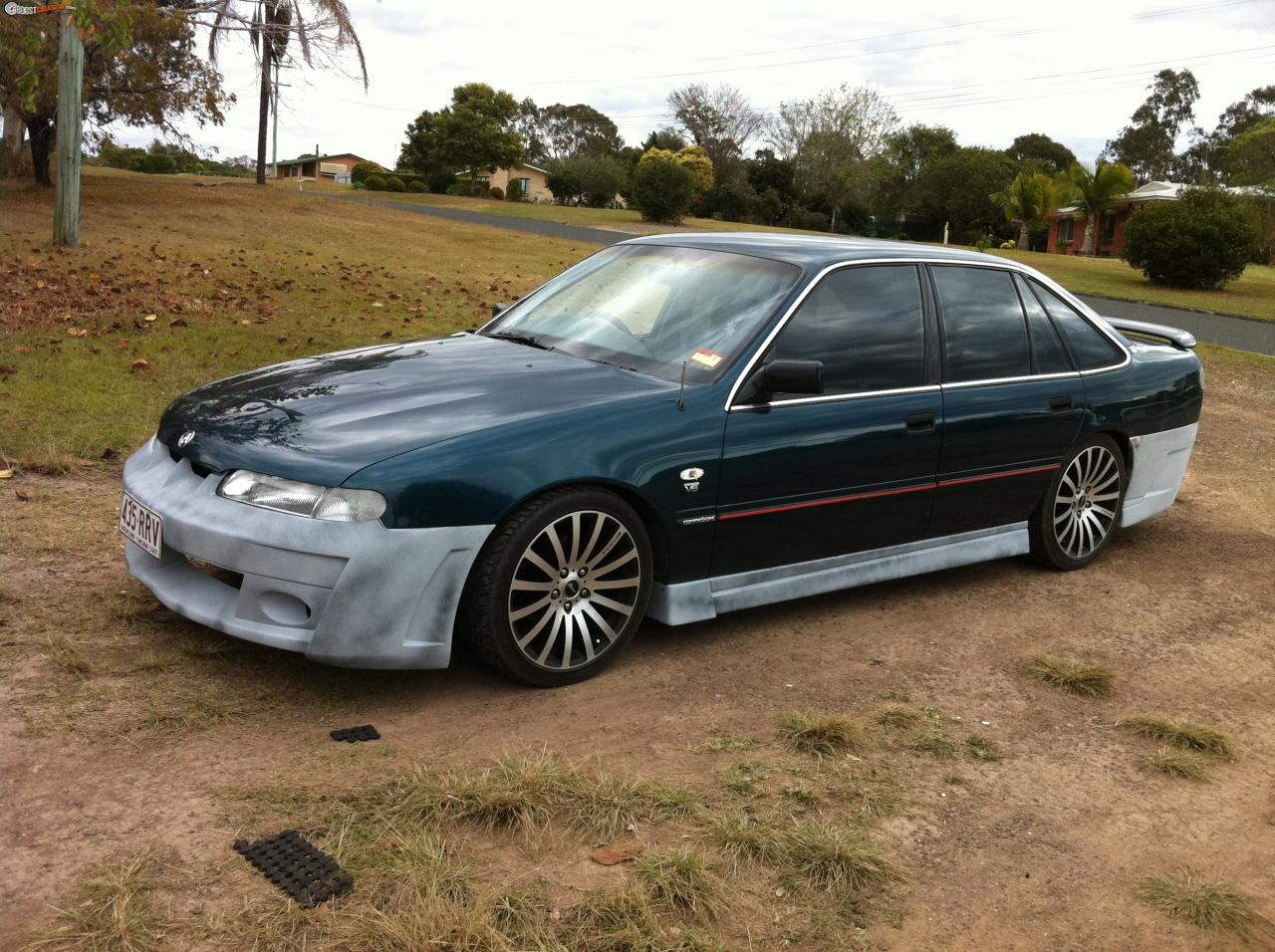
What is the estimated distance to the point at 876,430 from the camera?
504cm

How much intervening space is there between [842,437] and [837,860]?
6.82ft

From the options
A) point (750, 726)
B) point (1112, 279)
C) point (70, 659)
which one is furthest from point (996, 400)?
point (1112, 279)

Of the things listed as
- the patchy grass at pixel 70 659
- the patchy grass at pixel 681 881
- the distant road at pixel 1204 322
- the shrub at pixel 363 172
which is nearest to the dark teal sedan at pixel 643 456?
the patchy grass at pixel 70 659

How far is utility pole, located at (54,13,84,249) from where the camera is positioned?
50.9 feet

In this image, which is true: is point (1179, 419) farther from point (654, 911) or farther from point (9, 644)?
point (9, 644)

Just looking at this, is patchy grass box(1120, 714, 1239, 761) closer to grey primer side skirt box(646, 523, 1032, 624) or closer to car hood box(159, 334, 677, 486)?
grey primer side skirt box(646, 523, 1032, 624)

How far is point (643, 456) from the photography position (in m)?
4.38

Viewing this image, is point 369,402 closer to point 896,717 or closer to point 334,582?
point 334,582

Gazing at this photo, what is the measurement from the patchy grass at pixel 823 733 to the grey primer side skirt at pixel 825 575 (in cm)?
65

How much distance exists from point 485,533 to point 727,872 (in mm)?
1392

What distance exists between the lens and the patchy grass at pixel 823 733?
13.0ft

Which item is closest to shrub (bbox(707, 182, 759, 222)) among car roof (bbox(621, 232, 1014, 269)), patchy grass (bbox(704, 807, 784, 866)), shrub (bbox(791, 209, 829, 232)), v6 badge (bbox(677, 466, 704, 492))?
shrub (bbox(791, 209, 829, 232))

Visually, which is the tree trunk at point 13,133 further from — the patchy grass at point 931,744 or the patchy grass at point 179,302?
the patchy grass at point 931,744

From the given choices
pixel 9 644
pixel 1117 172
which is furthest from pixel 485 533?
pixel 1117 172
